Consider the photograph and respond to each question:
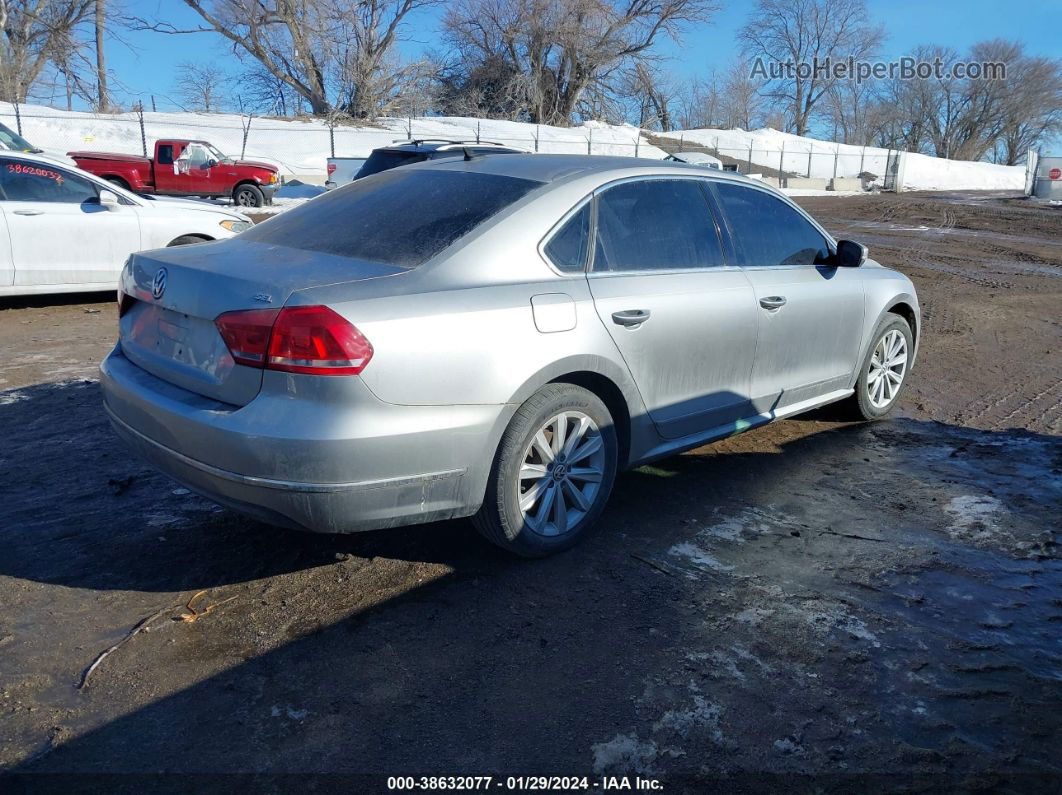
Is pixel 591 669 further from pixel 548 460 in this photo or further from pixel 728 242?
pixel 728 242

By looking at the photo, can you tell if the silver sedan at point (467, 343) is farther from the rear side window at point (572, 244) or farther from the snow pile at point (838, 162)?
the snow pile at point (838, 162)

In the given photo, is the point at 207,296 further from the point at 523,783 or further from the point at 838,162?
the point at 838,162

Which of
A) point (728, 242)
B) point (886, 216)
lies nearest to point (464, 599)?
point (728, 242)

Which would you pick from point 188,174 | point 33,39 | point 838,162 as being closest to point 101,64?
point 33,39

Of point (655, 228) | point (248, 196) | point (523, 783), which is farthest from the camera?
point (248, 196)

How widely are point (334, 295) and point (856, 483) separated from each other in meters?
3.10

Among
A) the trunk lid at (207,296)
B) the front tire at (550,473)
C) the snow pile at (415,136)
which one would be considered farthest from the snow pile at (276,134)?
the front tire at (550,473)

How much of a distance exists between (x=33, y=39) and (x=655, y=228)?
44.6m

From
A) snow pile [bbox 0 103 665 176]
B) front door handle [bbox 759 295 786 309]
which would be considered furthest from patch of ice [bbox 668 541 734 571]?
snow pile [bbox 0 103 665 176]

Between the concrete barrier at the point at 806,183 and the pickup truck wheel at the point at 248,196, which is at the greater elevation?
the concrete barrier at the point at 806,183

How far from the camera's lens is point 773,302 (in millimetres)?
4668

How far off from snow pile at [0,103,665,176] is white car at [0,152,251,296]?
19.1 meters

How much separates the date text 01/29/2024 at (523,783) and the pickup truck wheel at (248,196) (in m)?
22.4

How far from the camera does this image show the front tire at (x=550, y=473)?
11.7 ft
